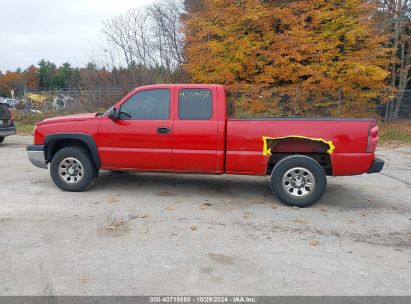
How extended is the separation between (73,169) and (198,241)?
315cm

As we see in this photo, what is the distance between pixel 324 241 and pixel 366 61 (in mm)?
14047

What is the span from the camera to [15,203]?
5758 mm

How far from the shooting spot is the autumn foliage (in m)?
16.1

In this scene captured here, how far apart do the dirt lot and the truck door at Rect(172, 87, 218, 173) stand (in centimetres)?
63

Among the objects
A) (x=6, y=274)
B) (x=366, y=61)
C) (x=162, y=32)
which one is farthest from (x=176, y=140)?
(x=162, y=32)

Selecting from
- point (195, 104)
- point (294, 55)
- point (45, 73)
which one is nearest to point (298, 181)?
point (195, 104)

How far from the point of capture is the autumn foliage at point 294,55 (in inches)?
633

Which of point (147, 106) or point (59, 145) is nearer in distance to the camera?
point (147, 106)

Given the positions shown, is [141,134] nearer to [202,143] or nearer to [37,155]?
[202,143]

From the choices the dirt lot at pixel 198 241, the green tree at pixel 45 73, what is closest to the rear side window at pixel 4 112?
the dirt lot at pixel 198 241

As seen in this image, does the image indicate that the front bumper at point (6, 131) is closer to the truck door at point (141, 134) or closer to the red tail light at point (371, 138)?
the truck door at point (141, 134)

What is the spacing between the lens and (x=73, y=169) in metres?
6.42

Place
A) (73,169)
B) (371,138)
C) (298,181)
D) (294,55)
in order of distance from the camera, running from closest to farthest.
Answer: (371,138) < (298,181) < (73,169) < (294,55)

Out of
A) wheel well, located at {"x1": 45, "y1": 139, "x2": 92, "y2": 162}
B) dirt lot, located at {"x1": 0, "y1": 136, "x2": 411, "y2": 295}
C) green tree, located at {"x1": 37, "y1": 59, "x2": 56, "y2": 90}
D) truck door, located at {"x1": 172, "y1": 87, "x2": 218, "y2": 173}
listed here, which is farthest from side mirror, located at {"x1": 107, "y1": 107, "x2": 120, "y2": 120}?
green tree, located at {"x1": 37, "y1": 59, "x2": 56, "y2": 90}
